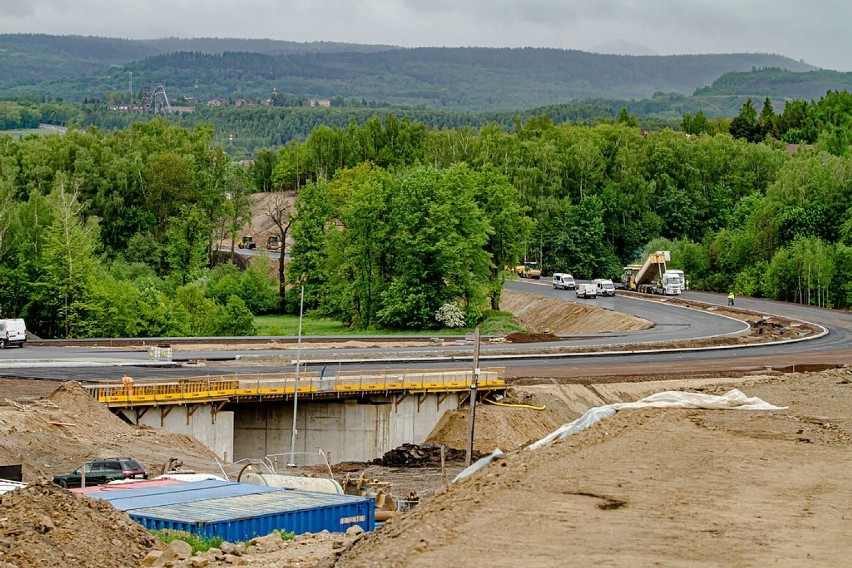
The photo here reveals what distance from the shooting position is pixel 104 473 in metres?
41.0

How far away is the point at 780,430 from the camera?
3747cm

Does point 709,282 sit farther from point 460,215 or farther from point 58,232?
point 58,232

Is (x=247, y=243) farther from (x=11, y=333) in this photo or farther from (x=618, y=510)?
(x=618, y=510)

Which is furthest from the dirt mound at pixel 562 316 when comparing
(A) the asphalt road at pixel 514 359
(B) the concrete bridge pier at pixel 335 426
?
(B) the concrete bridge pier at pixel 335 426

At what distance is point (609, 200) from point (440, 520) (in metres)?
120

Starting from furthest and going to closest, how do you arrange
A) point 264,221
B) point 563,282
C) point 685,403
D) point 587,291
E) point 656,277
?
point 264,221 → point 563,282 → point 656,277 → point 587,291 → point 685,403

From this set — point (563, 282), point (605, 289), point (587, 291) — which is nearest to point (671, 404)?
point (587, 291)

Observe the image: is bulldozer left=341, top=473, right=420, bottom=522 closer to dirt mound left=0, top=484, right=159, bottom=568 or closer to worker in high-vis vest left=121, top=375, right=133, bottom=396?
dirt mound left=0, top=484, right=159, bottom=568

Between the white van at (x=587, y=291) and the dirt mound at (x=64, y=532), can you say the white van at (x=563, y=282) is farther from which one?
the dirt mound at (x=64, y=532)

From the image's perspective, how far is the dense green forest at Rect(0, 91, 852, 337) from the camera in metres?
100

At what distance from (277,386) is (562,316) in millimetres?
52016

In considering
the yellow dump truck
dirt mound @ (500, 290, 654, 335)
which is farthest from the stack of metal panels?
the yellow dump truck

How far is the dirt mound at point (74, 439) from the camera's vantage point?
1726 inches

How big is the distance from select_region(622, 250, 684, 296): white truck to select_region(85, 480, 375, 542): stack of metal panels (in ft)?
266
